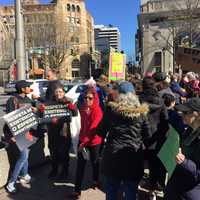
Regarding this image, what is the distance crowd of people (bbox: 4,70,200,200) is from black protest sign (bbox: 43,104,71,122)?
0.07 metres

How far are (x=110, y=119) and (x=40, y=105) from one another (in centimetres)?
221

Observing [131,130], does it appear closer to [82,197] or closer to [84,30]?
[82,197]

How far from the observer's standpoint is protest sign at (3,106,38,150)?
6.51 meters

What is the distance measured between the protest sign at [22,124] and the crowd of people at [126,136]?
17cm

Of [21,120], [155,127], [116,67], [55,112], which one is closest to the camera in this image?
[155,127]

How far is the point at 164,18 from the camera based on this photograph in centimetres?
7188

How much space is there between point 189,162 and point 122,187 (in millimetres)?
1425

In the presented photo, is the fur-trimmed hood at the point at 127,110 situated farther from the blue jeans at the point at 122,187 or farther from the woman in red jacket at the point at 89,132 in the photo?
the woman in red jacket at the point at 89,132

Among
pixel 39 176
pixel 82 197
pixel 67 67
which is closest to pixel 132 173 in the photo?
pixel 82 197

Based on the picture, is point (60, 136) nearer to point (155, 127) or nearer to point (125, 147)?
point (155, 127)

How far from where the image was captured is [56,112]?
7078 mm

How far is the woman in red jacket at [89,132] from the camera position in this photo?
20.3ft

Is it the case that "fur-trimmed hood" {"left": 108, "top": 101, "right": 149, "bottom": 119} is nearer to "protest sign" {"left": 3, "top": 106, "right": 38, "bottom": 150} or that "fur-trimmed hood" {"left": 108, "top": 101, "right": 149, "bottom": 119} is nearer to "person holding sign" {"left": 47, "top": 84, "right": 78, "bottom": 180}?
"protest sign" {"left": 3, "top": 106, "right": 38, "bottom": 150}

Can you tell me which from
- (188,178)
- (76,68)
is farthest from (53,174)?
(76,68)
